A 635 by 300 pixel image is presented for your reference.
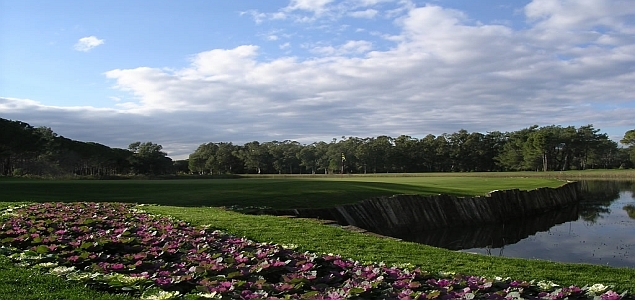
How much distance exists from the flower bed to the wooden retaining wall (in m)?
9.57

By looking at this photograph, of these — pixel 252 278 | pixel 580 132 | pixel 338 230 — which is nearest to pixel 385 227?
pixel 338 230

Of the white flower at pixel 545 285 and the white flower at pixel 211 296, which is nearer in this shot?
the white flower at pixel 211 296

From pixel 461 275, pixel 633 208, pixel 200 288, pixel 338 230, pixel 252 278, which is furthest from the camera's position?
pixel 633 208

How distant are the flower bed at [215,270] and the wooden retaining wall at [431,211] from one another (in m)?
9.57

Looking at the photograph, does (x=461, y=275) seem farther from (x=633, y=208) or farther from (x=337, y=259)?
(x=633, y=208)

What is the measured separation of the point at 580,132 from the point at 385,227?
116520mm

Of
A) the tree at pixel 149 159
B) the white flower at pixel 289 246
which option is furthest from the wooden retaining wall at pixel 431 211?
the tree at pixel 149 159

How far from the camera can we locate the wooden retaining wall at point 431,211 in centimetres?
2209

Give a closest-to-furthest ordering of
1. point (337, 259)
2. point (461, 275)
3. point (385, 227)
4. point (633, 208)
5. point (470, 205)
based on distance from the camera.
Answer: point (461, 275) → point (337, 259) → point (385, 227) → point (470, 205) → point (633, 208)

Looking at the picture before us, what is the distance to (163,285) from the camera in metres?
6.36

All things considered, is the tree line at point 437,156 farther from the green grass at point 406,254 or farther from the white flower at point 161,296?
the white flower at point 161,296

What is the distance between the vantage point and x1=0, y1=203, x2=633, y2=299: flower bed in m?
6.15

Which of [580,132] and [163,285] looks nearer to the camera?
[163,285]

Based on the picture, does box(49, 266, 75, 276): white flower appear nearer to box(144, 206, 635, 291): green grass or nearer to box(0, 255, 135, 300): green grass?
box(0, 255, 135, 300): green grass
